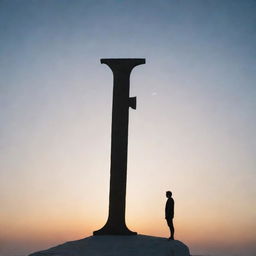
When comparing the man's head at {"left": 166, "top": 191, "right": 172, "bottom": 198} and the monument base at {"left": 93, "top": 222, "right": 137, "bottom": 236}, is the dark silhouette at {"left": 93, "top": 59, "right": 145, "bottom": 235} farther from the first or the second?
the man's head at {"left": 166, "top": 191, "right": 172, "bottom": 198}

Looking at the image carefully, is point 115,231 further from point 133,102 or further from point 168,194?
point 133,102

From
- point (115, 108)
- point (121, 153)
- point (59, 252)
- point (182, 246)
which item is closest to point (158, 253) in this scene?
point (182, 246)

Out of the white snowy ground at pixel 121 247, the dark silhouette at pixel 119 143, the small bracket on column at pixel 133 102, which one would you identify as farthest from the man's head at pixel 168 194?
the small bracket on column at pixel 133 102

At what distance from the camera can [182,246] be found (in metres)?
11.9

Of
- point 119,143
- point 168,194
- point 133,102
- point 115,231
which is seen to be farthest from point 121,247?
point 133,102

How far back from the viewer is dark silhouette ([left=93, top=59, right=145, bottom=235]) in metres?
13.5

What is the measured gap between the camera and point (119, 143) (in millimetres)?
14047

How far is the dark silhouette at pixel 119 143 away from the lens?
44.2 ft

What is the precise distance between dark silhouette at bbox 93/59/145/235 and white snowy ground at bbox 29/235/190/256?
2.59ft

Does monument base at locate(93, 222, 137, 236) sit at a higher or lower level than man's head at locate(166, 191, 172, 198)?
lower

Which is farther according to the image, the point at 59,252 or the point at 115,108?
the point at 115,108

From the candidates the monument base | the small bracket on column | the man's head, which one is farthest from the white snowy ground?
the small bracket on column

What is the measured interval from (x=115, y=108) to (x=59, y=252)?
539cm

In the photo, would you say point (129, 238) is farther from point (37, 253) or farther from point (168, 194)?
point (37, 253)
